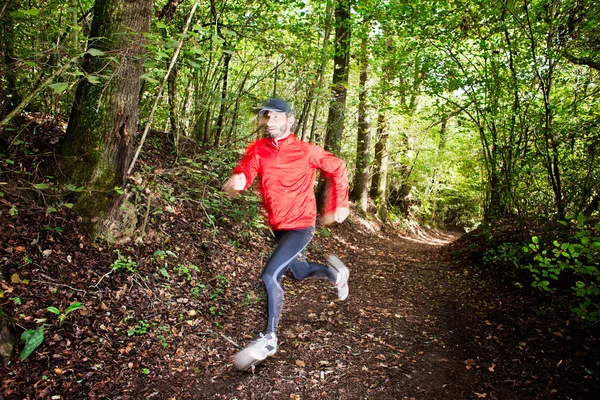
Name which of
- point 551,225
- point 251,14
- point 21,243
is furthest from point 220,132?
point 551,225

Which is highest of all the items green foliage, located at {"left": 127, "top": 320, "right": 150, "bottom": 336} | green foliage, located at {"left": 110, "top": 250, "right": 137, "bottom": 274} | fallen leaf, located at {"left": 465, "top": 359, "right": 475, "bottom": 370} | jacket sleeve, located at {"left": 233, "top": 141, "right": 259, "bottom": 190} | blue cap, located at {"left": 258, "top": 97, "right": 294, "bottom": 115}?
blue cap, located at {"left": 258, "top": 97, "right": 294, "bottom": 115}

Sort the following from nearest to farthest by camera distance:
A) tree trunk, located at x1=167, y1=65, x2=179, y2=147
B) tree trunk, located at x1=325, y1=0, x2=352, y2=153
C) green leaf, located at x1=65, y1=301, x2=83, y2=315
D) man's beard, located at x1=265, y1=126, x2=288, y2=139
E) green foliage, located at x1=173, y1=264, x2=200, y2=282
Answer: green leaf, located at x1=65, y1=301, x2=83, y2=315
man's beard, located at x1=265, y1=126, x2=288, y2=139
green foliage, located at x1=173, y1=264, x2=200, y2=282
tree trunk, located at x1=167, y1=65, x2=179, y2=147
tree trunk, located at x1=325, y1=0, x2=352, y2=153

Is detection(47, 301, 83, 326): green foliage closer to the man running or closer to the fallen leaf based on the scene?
the man running

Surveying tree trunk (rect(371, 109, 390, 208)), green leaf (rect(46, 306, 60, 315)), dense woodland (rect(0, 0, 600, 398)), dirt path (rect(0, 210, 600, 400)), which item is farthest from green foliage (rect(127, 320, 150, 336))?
tree trunk (rect(371, 109, 390, 208))

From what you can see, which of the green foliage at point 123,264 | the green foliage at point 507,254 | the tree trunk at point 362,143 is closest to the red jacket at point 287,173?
the green foliage at point 123,264

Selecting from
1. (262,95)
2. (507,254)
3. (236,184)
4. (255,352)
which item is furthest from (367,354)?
(262,95)

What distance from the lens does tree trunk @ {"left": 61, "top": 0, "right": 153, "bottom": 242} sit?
425 centimetres

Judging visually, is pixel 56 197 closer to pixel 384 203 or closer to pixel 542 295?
pixel 542 295

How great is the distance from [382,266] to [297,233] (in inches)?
215

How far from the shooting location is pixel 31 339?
309cm

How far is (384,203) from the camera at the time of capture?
16547 millimetres

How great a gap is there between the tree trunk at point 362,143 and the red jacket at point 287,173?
7122 millimetres

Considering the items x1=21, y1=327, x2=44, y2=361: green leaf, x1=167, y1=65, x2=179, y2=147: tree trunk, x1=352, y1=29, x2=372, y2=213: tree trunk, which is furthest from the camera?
x1=352, y1=29, x2=372, y2=213: tree trunk

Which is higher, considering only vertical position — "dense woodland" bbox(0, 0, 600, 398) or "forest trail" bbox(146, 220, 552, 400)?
"dense woodland" bbox(0, 0, 600, 398)
